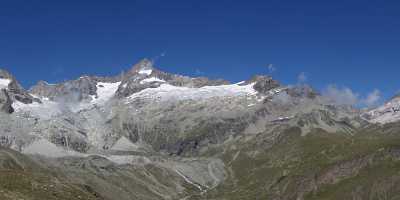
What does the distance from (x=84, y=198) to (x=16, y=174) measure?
15.9 m

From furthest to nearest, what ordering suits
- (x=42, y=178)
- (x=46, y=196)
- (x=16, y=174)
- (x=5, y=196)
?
(x=42, y=178) → (x=16, y=174) → (x=46, y=196) → (x=5, y=196)

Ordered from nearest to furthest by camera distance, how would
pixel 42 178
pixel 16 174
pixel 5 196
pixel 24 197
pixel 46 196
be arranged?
pixel 5 196 → pixel 24 197 → pixel 46 196 → pixel 16 174 → pixel 42 178

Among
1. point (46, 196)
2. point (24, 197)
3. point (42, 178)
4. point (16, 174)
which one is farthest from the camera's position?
point (42, 178)

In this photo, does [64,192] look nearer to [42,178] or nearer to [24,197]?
[42,178]

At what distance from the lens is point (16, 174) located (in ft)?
500

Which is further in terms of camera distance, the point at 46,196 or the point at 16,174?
the point at 16,174

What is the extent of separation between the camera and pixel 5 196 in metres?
122

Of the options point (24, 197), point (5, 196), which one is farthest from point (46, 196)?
point (5, 196)

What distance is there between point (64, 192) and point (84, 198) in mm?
4660

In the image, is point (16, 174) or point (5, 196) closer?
point (5, 196)

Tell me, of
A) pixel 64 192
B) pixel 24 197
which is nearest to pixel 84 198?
pixel 64 192

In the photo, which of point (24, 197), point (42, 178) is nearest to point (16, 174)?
point (42, 178)

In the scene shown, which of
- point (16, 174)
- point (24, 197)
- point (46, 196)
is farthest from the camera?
point (16, 174)

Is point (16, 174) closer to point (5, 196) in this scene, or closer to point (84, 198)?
point (84, 198)
